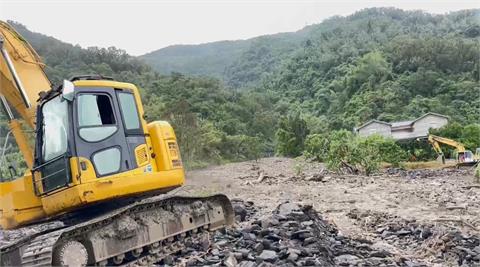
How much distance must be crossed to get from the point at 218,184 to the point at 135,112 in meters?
11.0

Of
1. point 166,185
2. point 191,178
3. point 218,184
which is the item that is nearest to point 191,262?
point 166,185

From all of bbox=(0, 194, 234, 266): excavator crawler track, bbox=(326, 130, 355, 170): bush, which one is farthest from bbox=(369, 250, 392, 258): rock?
bbox=(326, 130, 355, 170): bush

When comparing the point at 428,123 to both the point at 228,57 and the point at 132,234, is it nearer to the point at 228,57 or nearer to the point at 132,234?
the point at 132,234

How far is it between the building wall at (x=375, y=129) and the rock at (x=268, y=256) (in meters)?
37.9

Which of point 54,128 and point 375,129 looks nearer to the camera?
point 54,128

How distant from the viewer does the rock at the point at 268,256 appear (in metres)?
5.77

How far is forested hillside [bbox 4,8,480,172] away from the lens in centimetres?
3578

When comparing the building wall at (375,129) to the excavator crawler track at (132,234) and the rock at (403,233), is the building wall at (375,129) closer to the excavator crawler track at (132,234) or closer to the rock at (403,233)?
the rock at (403,233)

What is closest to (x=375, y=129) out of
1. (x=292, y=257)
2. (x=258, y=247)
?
(x=258, y=247)

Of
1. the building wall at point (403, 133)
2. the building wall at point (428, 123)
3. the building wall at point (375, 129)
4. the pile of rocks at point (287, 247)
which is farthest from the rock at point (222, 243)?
the building wall at point (428, 123)

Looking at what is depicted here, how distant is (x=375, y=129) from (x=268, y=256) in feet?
130

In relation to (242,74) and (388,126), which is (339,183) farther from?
(242,74)

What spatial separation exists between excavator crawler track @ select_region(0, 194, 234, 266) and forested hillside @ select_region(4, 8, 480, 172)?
18.5m

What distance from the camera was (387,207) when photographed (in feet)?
38.7
